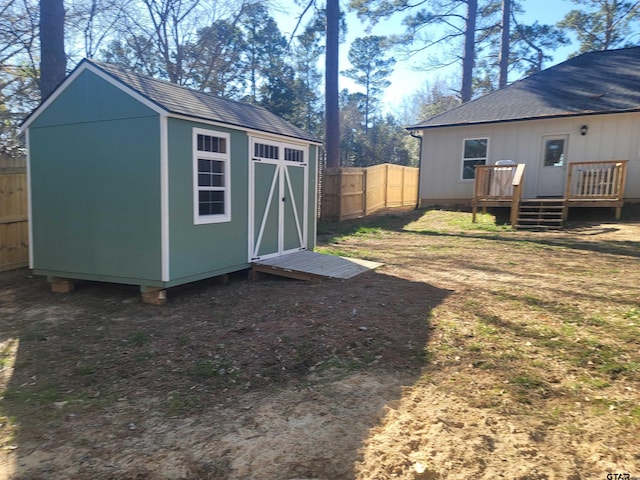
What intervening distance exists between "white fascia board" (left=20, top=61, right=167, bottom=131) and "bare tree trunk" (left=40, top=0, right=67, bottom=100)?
129 inches

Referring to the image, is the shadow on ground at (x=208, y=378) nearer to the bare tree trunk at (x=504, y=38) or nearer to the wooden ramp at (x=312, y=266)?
the wooden ramp at (x=312, y=266)

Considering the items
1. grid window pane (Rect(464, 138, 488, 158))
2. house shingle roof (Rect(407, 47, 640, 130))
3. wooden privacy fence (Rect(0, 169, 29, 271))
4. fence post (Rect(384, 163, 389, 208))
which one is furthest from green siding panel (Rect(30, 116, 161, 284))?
fence post (Rect(384, 163, 389, 208))

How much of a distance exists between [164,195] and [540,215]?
10.0 meters

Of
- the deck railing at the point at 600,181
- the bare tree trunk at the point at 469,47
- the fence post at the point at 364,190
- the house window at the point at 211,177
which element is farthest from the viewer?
the bare tree trunk at the point at 469,47

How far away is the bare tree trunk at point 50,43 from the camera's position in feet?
30.4

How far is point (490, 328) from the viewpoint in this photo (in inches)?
177

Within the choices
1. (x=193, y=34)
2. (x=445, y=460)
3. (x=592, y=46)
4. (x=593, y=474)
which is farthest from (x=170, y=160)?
(x=592, y=46)

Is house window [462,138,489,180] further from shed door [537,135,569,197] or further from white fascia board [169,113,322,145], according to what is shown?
white fascia board [169,113,322,145]

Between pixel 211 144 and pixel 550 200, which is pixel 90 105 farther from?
pixel 550 200

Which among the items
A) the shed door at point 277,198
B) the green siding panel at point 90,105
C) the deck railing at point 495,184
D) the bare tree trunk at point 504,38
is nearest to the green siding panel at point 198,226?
the shed door at point 277,198

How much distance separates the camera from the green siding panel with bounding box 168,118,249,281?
586 centimetres

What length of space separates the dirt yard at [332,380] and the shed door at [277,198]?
1.20 m

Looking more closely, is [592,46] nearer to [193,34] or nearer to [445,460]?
[193,34]

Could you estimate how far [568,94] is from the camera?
14461 mm
